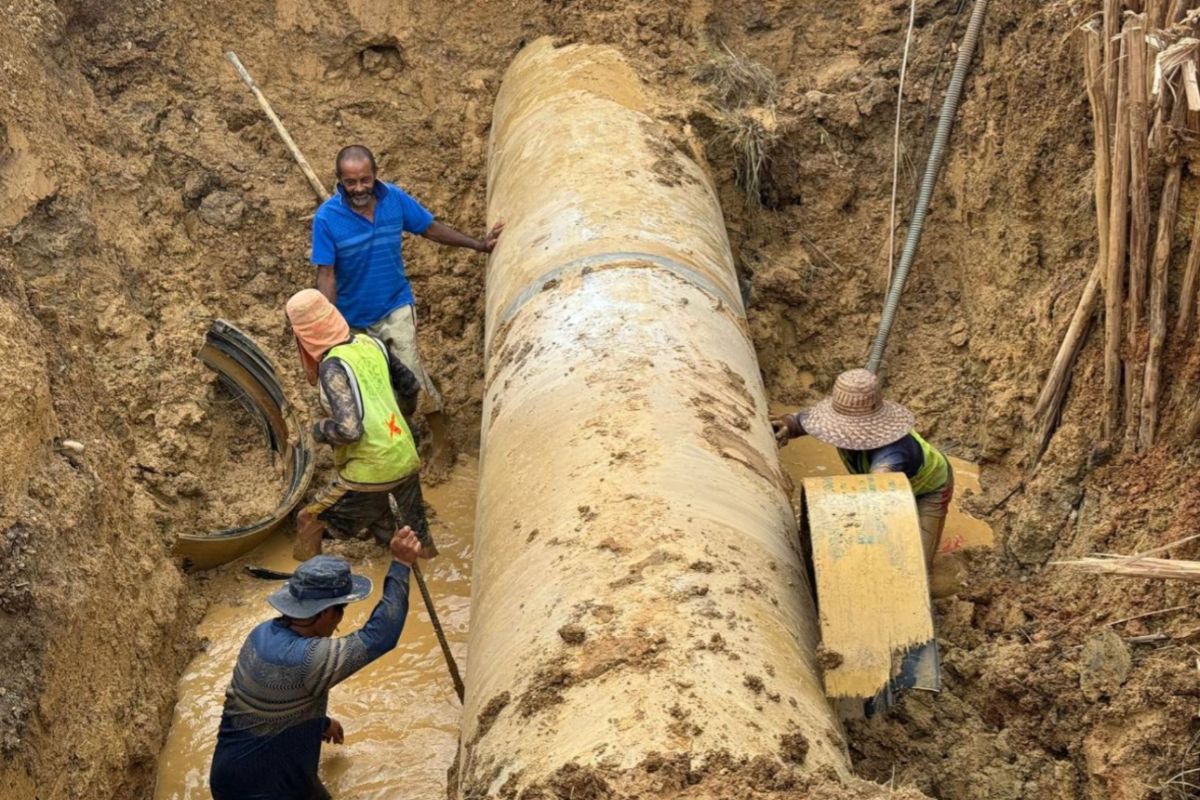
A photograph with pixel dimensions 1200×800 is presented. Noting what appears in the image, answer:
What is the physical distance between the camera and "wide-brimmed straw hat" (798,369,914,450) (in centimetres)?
435

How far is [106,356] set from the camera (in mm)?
6051

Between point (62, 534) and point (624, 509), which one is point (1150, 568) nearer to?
point (624, 509)

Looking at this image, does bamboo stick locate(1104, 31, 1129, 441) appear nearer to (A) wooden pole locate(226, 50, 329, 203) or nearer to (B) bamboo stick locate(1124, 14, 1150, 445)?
(B) bamboo stick locate(1124, 14, 1150, 445)

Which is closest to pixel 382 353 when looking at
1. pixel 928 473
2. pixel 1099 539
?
pixel 928 473

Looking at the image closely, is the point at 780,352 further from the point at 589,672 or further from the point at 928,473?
the point at 589,672

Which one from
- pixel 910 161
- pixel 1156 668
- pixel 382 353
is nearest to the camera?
pixel 1156 668

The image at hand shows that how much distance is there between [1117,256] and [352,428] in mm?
3001

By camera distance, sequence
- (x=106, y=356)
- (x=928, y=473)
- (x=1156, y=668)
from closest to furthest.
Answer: (x=1156, y=668)
(x=928, y=473)
(x=106, y=356)

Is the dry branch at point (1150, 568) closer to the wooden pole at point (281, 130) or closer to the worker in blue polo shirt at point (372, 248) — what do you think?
the worker in blue polo shirt at point (372, 248)

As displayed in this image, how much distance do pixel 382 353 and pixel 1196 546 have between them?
3278mm

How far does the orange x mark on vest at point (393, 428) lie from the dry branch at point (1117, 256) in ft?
9.33

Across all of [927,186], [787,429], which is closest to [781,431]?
[787,429]

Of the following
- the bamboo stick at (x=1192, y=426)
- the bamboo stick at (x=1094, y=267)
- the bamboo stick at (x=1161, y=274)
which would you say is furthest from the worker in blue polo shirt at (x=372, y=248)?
the bamboo stick at (x=1192, y=426)

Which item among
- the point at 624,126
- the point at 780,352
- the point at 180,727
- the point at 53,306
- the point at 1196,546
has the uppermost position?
the point at 624,126
